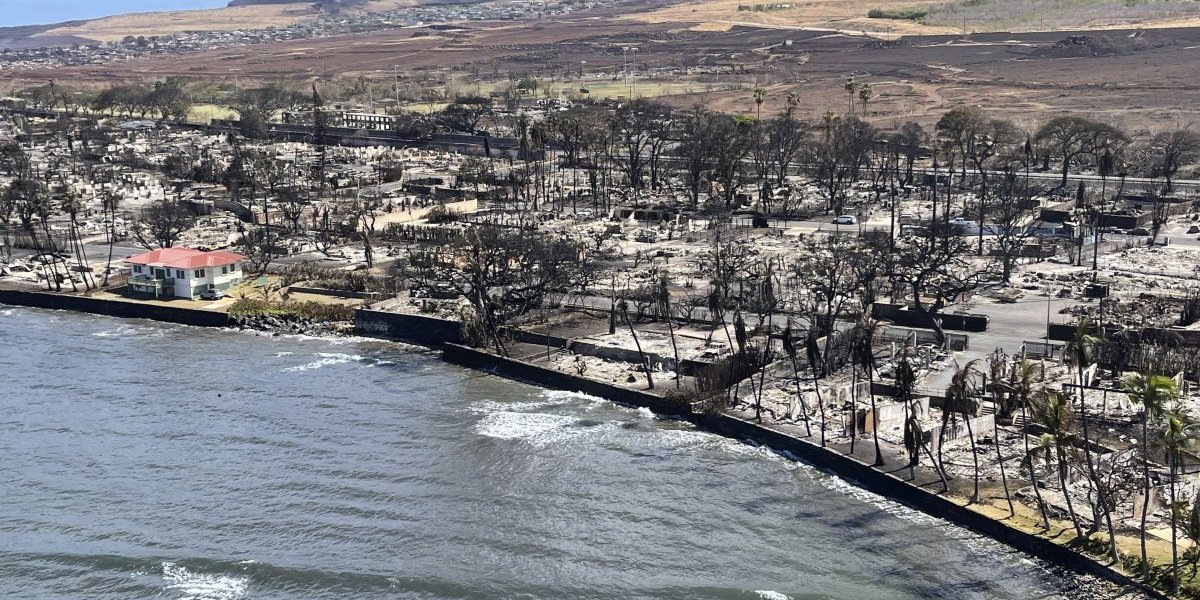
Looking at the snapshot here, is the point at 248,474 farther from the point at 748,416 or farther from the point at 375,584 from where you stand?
the point at 748,416

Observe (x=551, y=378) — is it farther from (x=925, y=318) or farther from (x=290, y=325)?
(x=290, y=325)

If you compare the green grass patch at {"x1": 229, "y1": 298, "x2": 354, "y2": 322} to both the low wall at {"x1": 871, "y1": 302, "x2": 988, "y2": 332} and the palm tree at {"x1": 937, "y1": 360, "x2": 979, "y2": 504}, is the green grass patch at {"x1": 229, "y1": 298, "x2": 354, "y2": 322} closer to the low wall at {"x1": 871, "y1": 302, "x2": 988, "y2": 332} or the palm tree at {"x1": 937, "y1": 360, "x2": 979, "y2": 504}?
the low wall at {"x1": 871, "y1": 302, "x2": 988, "y2": 332}

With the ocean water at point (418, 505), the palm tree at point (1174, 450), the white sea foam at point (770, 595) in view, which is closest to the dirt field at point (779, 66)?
the ocean water at point (418, 505)

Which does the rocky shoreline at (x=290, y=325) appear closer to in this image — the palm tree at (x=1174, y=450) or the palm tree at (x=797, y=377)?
the palm tree at (x=797, y=377)

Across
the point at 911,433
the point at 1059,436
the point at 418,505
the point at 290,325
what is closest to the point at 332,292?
the point at 290,325

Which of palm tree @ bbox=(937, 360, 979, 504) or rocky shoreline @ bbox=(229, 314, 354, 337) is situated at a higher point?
palm tree @ bbox=(937, 360, 979, 504)

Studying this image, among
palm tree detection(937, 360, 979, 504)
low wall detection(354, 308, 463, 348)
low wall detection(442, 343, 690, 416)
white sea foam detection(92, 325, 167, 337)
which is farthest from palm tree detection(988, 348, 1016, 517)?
white sea foam detection(92, 325, 167, 337)

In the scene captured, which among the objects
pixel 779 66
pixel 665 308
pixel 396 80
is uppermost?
pixel 396 80
